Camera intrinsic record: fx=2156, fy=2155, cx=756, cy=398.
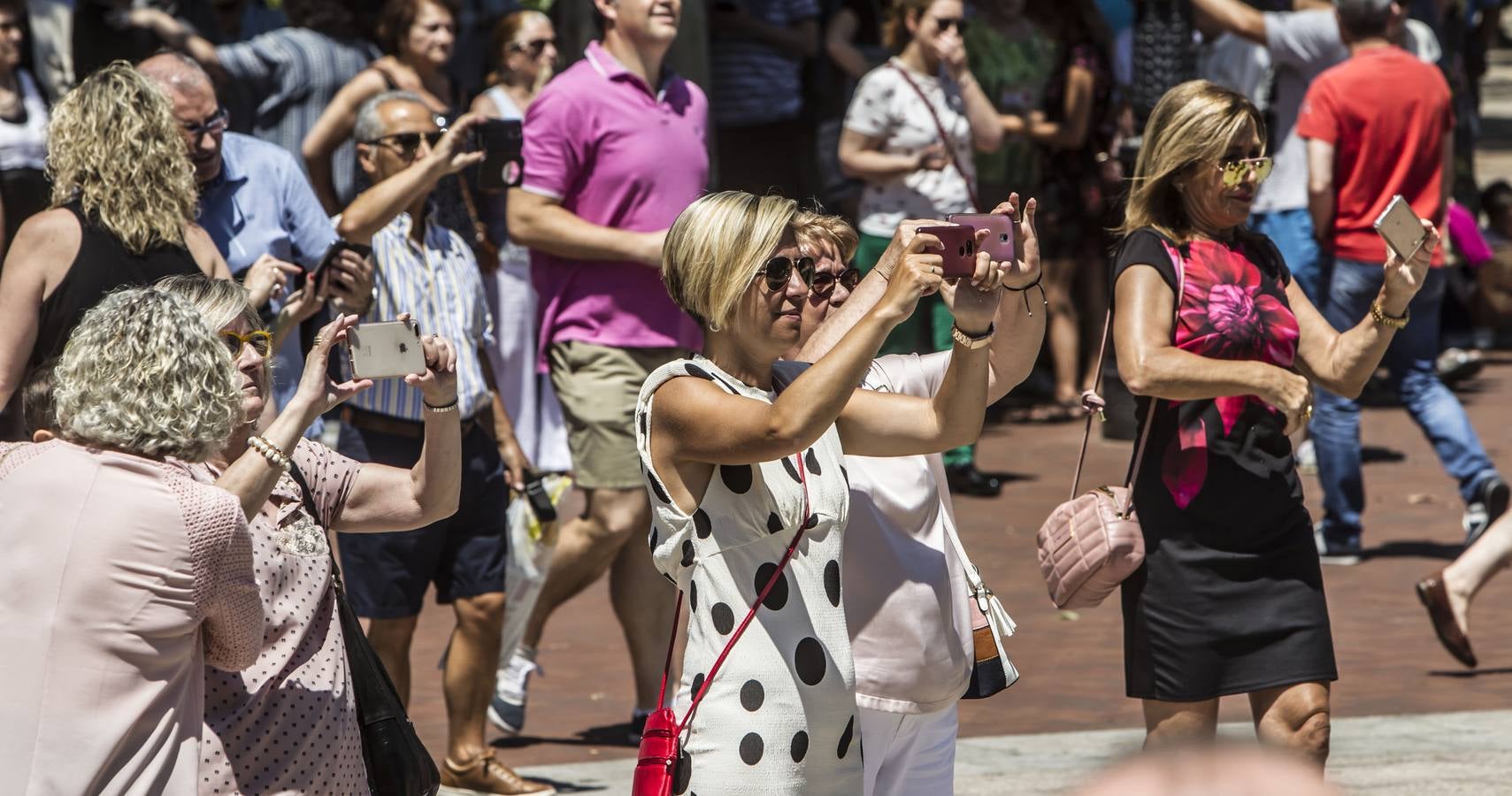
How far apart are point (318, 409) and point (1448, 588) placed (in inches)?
172

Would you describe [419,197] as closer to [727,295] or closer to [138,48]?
[727,295]

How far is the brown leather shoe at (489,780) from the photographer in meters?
5.86

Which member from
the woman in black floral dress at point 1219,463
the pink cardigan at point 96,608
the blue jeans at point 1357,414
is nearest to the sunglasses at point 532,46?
the blue jeans at point 1357,414

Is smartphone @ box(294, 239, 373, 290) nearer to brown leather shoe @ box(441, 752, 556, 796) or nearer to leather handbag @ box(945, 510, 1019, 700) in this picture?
brown leather shoe @ box(441, 752, 556, 796)

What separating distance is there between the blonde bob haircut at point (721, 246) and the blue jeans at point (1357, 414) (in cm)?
560

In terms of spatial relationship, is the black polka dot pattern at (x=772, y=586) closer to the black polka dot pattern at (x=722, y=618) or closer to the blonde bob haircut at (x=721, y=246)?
the black polka dot pattern at (x=722, y=618)

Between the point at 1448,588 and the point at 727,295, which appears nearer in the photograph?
the point at 727,295

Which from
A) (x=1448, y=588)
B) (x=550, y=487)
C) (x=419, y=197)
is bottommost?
(x=1448, y=588)

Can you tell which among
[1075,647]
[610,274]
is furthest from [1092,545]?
[1075,647]

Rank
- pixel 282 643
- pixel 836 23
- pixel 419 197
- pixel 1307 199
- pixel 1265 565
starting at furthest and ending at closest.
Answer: pixel 836 23
pixel 1307 199
pixel 419 197
pixel 1265 565
pixel 282 643

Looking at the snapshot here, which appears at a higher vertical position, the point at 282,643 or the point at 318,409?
the point at 318,409

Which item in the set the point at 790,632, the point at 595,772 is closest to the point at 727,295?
the point at 790,632

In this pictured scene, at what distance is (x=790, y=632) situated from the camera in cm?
371

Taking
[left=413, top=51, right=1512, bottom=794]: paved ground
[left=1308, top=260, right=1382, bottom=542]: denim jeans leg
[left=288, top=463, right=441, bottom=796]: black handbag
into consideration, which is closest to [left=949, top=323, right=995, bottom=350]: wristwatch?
[left=288, top=463, right=441, bottom=796]: black handbag
